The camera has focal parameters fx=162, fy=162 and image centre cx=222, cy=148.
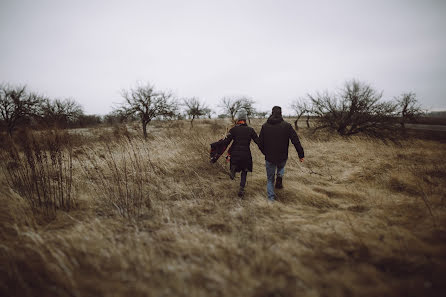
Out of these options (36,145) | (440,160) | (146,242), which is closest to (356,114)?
(440,160)

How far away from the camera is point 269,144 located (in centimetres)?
345

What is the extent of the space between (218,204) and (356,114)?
12.3m

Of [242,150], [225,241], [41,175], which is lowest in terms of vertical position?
[225,241]

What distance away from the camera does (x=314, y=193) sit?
357cm

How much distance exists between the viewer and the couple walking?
3395mm

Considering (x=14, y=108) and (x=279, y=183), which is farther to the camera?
(x=14, y=108)

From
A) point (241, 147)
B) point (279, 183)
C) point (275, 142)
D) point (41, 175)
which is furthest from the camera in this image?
point (279, 183)

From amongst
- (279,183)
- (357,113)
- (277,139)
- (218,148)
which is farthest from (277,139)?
(357,113)

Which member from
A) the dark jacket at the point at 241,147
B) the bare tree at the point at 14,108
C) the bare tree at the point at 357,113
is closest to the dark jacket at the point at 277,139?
the dark jacket at the point at 241,147

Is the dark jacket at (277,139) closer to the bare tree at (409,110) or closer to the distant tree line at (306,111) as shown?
the distant tree line at (306,111)

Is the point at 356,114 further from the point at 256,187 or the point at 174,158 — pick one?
the point at 174,158

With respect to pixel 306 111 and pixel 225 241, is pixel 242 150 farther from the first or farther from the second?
pixel 306 111

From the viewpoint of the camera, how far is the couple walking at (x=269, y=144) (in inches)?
134

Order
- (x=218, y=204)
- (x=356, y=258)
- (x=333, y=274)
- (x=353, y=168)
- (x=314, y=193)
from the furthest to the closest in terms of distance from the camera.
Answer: (x=353, y=168) < (x=314, y=193) < (x=218, y=204) < (x=356, y=258) < (x=333, y=274)
